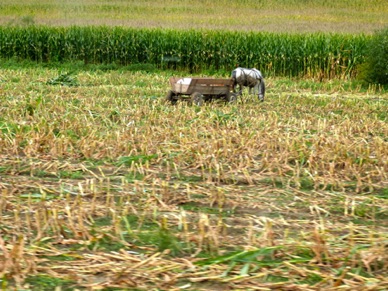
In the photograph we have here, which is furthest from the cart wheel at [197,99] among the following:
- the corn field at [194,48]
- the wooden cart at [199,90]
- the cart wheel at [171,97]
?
the corn field at [194,48]

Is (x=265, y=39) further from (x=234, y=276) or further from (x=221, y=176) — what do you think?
(x=234, y=276)

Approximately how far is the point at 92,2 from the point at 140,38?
13.1m

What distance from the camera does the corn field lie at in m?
21.8

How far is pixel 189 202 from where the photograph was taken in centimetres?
551

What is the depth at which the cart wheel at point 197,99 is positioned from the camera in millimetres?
11758

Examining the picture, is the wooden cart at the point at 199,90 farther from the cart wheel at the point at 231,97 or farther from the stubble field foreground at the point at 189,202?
the stubble field foreground at the point at 189,202

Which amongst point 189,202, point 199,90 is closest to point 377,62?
point 199,90

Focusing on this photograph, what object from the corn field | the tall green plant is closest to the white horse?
the tall green plant

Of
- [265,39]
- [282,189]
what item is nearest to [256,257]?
[282,189]

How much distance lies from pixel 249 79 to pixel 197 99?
124 centimetres

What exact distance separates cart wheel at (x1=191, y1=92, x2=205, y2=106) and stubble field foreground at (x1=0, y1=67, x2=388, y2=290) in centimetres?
163

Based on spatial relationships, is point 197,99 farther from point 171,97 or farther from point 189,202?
point 189,202

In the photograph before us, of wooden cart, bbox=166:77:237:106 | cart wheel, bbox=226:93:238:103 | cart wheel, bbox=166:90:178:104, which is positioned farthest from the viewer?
cart wheel, bbox=226:93:238:103

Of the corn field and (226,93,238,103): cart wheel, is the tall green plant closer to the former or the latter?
the corn field
